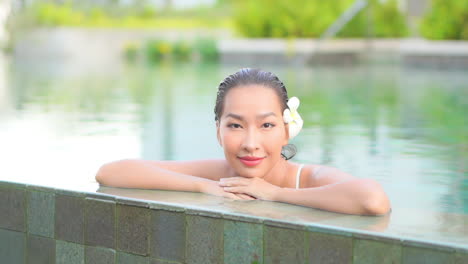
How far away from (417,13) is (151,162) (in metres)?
22.4

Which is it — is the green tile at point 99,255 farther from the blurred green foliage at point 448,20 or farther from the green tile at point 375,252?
the blurred green foliage at point 448,20

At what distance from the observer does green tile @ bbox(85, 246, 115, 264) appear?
2.96 m

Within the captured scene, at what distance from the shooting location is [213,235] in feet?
8.80

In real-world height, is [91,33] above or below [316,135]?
above

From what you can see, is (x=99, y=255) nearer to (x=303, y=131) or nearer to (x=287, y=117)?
(x=287, y=117)

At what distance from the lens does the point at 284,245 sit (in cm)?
252

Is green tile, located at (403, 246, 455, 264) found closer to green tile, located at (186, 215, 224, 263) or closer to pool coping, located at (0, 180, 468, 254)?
pool coping, located at (0, 180, 468, 254)

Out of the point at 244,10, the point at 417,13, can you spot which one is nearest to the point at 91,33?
the point at 244,10

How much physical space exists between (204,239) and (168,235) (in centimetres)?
15

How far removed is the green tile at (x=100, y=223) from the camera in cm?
294

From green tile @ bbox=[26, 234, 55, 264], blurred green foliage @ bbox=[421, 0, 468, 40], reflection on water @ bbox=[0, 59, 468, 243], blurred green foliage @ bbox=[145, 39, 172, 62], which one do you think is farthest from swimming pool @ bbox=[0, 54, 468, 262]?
blurred green foliage @ bbox=[145, 39, 172, 62]

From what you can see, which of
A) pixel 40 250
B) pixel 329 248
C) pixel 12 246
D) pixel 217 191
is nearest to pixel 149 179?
pixel 217 191

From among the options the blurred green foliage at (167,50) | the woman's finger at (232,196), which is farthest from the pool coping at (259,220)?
the blurred green foliage at (167,50)

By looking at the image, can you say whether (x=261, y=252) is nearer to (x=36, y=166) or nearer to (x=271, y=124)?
(x=271, y=124)
